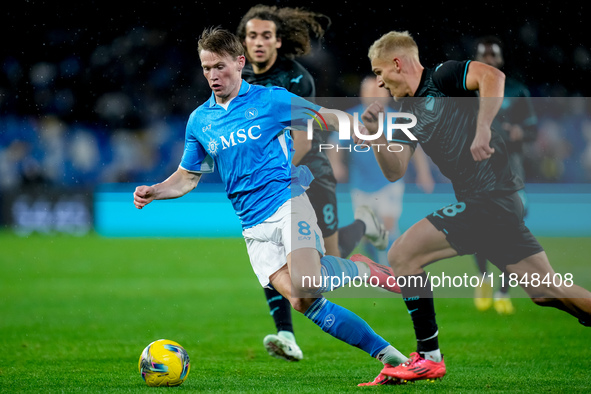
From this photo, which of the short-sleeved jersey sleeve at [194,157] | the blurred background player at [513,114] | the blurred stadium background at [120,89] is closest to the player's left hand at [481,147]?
the short-sleeved jersey sleeve at [194,157]

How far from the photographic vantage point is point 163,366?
4.32 meters

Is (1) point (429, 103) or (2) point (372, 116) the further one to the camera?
(1) point (429, 103)

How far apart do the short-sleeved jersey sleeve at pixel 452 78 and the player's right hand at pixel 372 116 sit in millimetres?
430

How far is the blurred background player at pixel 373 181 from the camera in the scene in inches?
272

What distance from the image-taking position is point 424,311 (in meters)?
4.54

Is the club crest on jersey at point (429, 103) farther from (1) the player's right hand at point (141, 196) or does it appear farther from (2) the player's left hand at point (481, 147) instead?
(1) the player's right hand at point (141, 196)

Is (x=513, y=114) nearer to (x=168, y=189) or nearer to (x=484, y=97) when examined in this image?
(x=484, y=97)

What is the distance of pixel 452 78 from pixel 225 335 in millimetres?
3293

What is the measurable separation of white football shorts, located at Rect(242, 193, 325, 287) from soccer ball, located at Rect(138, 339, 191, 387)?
0.67 m

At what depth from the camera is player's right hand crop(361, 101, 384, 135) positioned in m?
4.33

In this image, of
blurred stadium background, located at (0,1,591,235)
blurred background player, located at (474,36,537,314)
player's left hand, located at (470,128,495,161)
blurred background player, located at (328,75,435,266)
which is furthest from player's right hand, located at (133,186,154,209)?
blurred stadium background, located at (0,1,591,235)

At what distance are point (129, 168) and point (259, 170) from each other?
1392 centimetres

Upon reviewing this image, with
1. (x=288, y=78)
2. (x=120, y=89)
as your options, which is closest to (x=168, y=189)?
(x=288, y=78)

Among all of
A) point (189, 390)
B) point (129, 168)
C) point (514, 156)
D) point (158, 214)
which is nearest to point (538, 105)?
point (514, 156)
